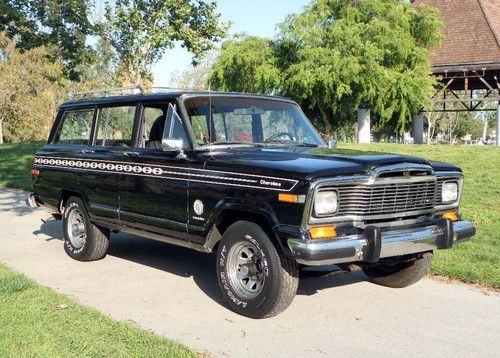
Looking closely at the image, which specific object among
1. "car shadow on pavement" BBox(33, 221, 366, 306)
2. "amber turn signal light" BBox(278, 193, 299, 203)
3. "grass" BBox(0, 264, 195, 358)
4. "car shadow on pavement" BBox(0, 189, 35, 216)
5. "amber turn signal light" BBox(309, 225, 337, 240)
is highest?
"amber turn signal light" BBox(278, 193, 299, 203)

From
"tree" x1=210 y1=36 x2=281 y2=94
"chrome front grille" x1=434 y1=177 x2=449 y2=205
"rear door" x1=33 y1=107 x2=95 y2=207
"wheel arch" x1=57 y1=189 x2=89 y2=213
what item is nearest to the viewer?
"chrome front grille" x1=434 y1=177 x2=449 y2=205

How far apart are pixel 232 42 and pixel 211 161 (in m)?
20.2

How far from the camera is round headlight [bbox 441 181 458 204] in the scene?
6.04 metres

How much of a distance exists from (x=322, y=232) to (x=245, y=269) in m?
0.98

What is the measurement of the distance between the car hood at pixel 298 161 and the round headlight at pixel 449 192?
0.15 m

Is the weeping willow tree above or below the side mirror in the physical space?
above

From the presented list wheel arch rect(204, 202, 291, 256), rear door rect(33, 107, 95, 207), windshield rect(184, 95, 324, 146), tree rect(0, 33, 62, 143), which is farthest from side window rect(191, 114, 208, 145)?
tree rect(0, 33, 62, 143)

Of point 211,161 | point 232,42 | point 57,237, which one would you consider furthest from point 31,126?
point 211,161

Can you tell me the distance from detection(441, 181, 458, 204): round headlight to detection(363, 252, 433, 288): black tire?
1.83 feet

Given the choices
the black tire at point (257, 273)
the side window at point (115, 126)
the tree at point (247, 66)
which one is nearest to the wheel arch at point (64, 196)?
the side window at point (115, 126)

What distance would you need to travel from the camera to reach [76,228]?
8008mm

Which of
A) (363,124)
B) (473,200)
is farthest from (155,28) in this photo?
(473,200)

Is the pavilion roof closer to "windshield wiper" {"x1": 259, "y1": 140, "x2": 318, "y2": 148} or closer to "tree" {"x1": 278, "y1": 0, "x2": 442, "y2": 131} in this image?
"tree" {"x1": 278, "y1": 0, "x2": 442, "y2": 131}

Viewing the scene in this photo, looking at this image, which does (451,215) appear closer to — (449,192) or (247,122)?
(449,192)
